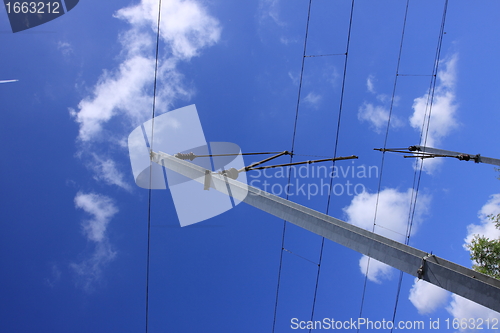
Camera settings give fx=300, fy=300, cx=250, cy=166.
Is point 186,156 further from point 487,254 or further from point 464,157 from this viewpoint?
point 487,254

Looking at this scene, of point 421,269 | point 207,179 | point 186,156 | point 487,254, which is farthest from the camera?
point 487,254

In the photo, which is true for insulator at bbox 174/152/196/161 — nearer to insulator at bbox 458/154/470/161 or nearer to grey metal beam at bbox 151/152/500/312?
grey metal beam at bbox 151/152/500/312

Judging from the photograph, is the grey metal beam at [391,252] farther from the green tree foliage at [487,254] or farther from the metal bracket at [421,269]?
the green tree foliage at [487,254]

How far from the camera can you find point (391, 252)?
5.27 m

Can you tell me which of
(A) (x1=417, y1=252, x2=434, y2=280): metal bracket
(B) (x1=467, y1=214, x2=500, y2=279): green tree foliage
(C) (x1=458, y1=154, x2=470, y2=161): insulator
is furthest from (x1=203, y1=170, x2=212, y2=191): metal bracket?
(B) (x1=467, y1=214, x2=500, y2=279): green tree foliage

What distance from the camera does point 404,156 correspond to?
14555 millimetres

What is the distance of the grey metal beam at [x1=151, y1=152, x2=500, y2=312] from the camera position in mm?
4613

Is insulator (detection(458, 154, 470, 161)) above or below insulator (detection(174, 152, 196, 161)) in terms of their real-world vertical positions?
below

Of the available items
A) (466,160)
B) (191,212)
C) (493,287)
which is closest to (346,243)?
(493,287)

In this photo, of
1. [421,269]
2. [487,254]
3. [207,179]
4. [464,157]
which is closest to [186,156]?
[207,179]

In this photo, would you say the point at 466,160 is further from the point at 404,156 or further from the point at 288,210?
the point at 288,210

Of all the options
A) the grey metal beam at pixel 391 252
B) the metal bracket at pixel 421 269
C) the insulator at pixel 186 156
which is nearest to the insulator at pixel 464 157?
the grey metal beam at pixel 391 252

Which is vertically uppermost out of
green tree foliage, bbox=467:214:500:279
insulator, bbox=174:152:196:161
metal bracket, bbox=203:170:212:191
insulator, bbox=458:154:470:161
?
insulator, bbox=174:152:196:161

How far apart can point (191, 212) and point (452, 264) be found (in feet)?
35.6
